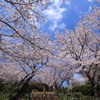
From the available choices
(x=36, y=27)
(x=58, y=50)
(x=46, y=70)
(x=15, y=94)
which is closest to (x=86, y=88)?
(x=46, y=70)

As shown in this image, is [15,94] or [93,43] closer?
[15,94]

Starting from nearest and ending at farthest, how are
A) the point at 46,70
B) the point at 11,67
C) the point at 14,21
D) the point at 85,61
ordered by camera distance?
the point at 14,21
the point at 85,61
the point at 11,67
the point at 46,70

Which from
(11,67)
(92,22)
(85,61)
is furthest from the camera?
(11,67)

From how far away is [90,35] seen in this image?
19094 millimetres

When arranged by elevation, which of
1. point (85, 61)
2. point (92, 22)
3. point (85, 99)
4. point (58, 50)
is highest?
point (92, 22)

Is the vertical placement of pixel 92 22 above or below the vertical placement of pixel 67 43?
above

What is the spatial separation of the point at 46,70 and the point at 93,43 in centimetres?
945

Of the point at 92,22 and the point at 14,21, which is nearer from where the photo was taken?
the point at 14,21

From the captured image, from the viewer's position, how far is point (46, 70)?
89.7 ft

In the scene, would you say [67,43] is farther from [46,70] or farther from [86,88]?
A: [86,88]

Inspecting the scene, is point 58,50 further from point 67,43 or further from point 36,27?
point 36,27

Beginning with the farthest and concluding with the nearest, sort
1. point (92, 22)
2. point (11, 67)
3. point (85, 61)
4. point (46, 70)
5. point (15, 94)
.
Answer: point (46, 70) < point (11, 67) < point (92, 22) < point (85, 61) < point (15, 94)

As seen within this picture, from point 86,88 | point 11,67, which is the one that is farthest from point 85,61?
point 86,88

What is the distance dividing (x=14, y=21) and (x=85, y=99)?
14.4 m
